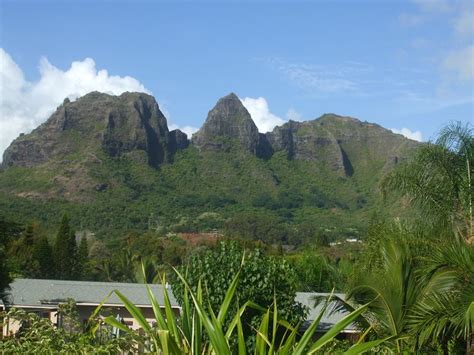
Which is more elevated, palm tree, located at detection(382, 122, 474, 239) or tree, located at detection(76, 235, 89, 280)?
palm tree, located at detection(382, 122, 474, 239)

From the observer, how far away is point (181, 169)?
127188 mm

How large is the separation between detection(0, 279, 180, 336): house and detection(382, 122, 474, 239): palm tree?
36.0 feet

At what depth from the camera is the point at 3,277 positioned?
60.4ft

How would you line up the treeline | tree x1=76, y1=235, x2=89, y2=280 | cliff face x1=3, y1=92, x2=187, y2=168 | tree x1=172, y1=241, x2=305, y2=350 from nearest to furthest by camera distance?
1. tree x1=172, y1=241, x2=305, y2=350
2. the treeline
3. tree x1=76, y1=235, x2=89, y2=280
4. cliff face x1=3, y1=92, x2=187, y2=168

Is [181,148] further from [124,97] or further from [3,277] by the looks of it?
[3,277]

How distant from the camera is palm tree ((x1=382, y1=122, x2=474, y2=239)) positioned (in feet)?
39.0

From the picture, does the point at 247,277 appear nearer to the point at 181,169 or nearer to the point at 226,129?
the point at 181,169

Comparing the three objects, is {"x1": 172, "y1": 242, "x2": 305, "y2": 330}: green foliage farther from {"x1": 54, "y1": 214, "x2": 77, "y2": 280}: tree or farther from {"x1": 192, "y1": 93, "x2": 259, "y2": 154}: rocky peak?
{"x1": 192, "y1": 93, "x2": 259, "y2": 154}: rocky peak

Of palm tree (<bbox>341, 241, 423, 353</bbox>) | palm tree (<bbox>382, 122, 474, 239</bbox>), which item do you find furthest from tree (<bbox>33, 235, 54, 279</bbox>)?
palm tree (<bbox>341, 241, 423, 353</bbox>)

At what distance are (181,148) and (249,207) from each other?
84.1 feet

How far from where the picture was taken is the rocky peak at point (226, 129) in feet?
449

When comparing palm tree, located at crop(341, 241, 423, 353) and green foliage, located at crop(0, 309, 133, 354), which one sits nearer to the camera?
green foliage, located at crop(0, 309, 133, 354)

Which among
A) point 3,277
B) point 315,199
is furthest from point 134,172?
point 3,277

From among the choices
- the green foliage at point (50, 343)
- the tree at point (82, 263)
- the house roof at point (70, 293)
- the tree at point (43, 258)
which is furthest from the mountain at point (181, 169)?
the green foliage at point (50, 343)
